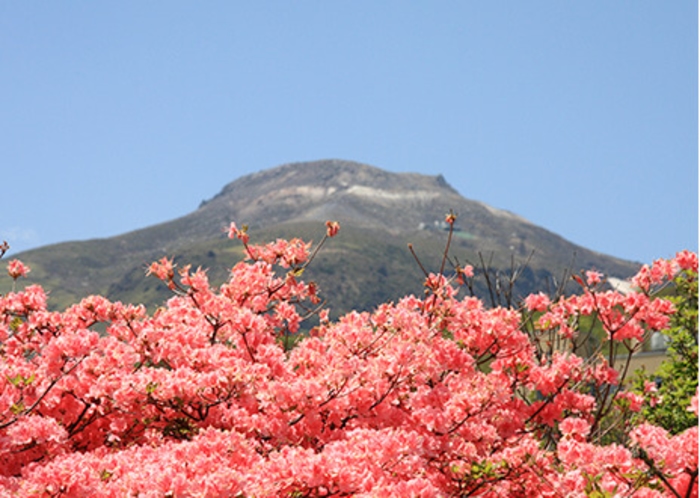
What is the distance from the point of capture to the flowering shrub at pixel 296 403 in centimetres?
456

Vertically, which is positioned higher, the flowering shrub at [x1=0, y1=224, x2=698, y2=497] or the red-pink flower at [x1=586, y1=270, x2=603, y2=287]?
the red-pink flower at [x1=586, y1=270, x2=603, y2=287]

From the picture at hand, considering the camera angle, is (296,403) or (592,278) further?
(592,278)

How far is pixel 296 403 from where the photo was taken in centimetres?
571

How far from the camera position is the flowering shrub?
4.56m

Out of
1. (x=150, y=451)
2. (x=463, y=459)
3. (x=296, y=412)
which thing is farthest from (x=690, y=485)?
(x=150, y=451)

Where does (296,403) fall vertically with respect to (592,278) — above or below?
below

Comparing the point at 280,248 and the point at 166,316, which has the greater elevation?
the point at 280,248

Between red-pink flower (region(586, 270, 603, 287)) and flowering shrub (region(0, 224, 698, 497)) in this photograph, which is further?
red-pink flower (region(586, 270, 603, 287))

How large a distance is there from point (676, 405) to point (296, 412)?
33.4 feet

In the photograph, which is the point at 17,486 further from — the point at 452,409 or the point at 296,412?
the point at 452,409

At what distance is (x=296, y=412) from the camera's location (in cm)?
583

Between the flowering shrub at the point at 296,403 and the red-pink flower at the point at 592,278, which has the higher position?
the red-pink flower at the point at 592,278

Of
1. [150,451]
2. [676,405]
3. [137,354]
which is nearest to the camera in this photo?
[150,451]

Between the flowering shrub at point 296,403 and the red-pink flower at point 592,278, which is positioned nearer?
the flowering shrub at point 296,403
